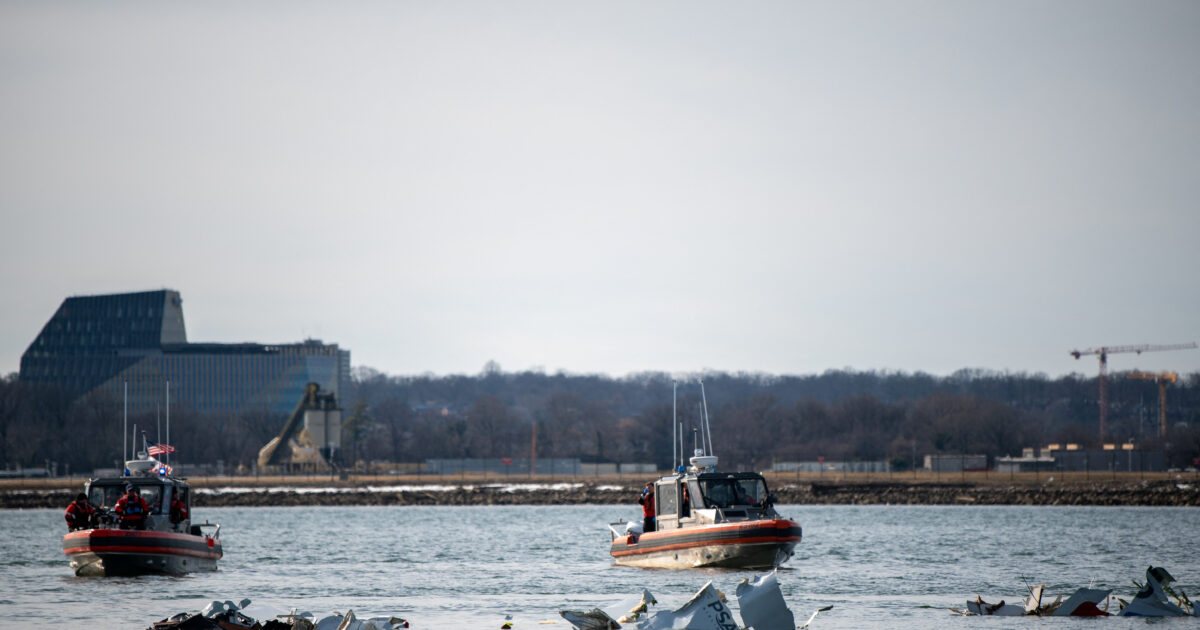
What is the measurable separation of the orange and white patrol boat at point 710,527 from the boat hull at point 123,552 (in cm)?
1383

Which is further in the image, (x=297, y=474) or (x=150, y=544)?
(x=297, y=474)

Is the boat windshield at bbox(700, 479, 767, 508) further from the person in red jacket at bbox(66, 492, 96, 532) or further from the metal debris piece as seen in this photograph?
the person in red jacket at bbox(66, 492, 96, 532)

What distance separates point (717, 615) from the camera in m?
25.2

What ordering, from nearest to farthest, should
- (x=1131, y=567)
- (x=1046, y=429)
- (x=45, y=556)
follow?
(x=1131, y=567) < (x=45, y=556) < (x=1046, y=429)

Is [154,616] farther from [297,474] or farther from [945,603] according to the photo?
[297,474]

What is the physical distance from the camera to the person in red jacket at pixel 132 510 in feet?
139

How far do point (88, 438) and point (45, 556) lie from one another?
112 m

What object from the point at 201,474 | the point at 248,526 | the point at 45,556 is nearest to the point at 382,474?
the point at 201,474

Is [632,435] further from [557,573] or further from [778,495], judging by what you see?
[557,573]

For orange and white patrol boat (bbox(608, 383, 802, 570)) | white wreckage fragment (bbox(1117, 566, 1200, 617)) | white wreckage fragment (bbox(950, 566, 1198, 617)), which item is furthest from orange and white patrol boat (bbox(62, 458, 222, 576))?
white wreckage fragment (bbox(1117, 566, 1200, 617))

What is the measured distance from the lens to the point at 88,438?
161 meters

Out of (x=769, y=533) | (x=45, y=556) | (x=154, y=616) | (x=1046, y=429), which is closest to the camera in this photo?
(x=154, y=616)

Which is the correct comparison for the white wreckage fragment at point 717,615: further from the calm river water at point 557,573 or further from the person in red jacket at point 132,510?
the person in red jacket at point 132,510

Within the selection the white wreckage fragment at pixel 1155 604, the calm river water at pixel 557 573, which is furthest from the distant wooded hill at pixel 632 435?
the white wreckage fragment at pixel 1155 604
